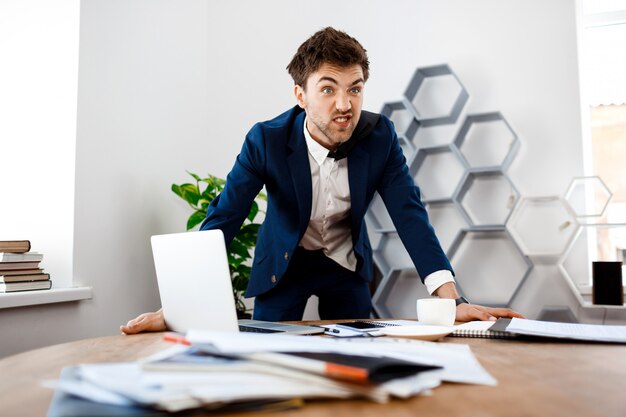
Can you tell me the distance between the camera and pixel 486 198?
282cm

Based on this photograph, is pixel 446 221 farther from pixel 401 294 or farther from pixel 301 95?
pixel 301 95

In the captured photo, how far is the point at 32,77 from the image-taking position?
2.28 metres

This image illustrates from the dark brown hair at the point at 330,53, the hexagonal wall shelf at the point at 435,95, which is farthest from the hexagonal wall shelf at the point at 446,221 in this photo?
the dark brown hair at the point at 330,53

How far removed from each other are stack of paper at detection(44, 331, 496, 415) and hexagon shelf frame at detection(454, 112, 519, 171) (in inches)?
93.1

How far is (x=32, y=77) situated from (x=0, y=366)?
6.05 feet

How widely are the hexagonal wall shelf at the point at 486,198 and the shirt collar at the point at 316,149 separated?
1.13 metres

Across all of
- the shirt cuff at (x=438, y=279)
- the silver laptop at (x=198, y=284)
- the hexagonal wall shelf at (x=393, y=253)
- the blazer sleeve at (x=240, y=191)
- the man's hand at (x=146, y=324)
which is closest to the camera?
the silver laptop at (x=198, y=284)

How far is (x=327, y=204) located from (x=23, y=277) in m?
1.18

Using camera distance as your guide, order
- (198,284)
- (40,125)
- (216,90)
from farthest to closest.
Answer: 1. (216,90)
2. (40,125)
3. (198,284)

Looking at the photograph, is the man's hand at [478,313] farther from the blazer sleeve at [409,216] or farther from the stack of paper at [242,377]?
the stack of paper at [242,377]

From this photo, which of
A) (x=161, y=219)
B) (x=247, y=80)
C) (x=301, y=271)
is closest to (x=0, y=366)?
(x=301, y=271)

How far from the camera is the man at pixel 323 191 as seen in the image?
67.0 inches

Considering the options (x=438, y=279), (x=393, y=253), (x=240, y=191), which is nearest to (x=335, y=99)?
(x=240, y=191)

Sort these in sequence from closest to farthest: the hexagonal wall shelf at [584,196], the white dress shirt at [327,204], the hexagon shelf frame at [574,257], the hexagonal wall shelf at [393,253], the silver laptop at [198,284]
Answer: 1. the silver laptop at [198,284]
2. the white dress shirt at [327,204]
3. the hexagon shelf frame at [574,257]
4. the hexagonal wall shelf at [584,196]
5. the hexagonal wall shelf at [393,253]
